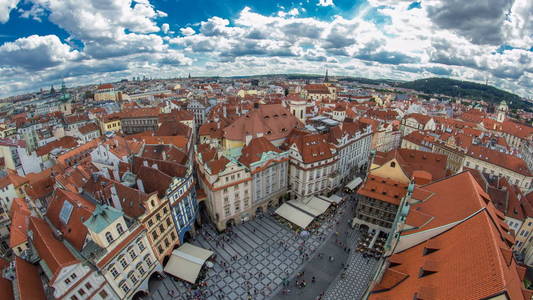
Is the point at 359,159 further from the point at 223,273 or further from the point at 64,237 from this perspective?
the point at 64,237

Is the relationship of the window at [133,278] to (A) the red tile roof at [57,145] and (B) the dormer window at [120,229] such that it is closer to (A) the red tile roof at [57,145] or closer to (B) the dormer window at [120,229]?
(B) the dormer window at [120,229]

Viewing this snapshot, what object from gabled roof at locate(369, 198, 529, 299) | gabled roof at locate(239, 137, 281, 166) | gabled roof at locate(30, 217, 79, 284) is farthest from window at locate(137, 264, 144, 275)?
gabled roof at locate(369, 198, 529, 299)

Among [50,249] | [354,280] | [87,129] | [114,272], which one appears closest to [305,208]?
[354,280]

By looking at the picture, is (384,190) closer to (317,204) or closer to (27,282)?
(317,204)

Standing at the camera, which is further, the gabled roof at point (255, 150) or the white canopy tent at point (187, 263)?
the gabled roof at point (255, 150)

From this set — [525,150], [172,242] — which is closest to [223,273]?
[172,242]

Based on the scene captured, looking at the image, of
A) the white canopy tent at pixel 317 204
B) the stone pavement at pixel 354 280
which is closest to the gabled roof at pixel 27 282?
the stone pavement at pixel 354 280
